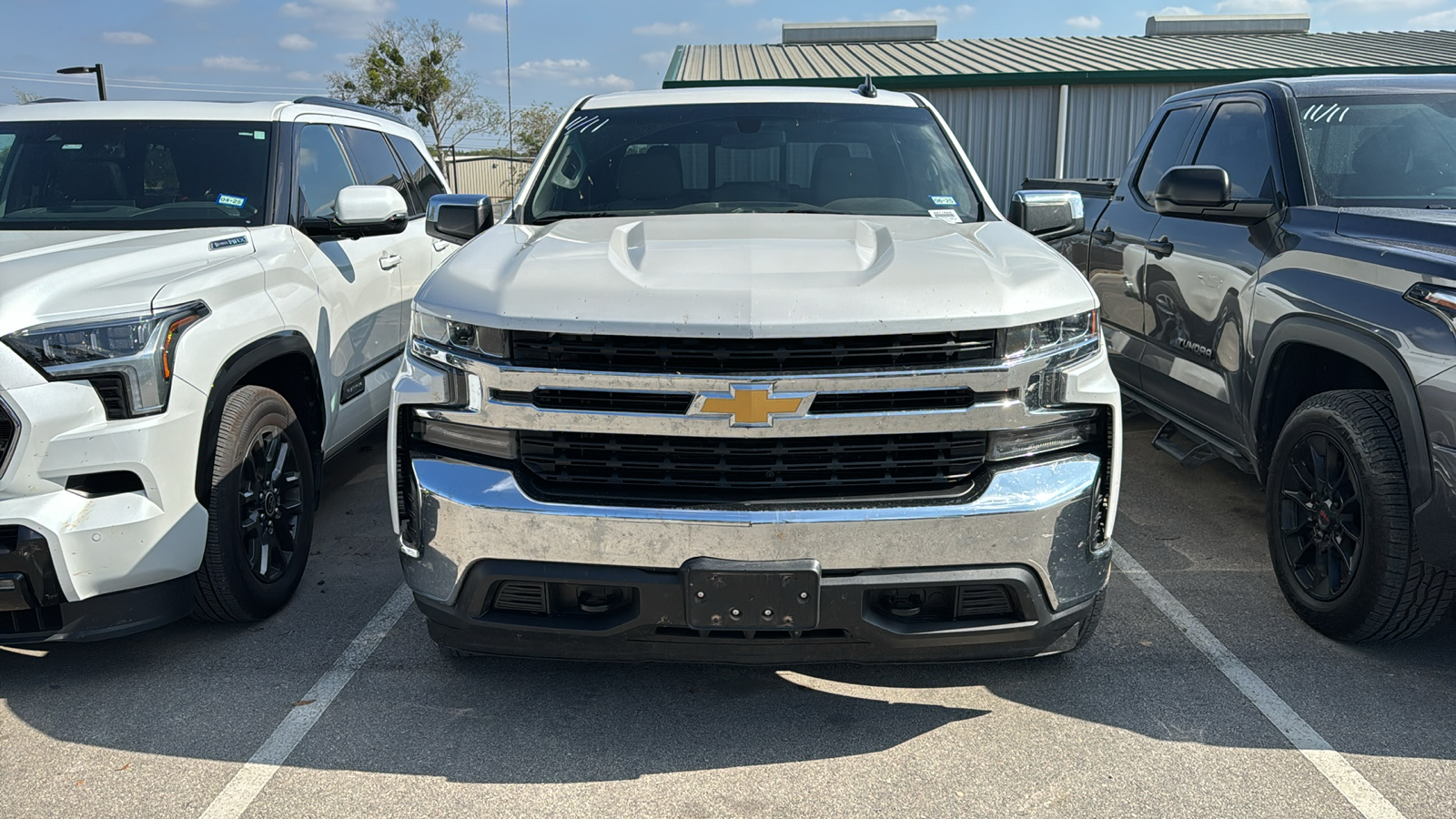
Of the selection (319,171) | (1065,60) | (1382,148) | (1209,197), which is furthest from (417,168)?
(1065,60)

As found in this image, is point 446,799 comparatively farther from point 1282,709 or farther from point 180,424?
point 1282,709

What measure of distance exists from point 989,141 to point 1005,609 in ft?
47.1

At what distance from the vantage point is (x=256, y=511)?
381 centimetres

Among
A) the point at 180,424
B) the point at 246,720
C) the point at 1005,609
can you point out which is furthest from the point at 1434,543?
the point at 180,424

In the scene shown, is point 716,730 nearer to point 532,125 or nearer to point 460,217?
point 460,217

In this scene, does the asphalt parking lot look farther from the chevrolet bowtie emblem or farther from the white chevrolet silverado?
the chevrolet bowtie emblem

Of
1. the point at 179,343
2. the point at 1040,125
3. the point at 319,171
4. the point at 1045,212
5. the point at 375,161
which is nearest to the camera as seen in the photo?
the point at 179,343

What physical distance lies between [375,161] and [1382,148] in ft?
16.0

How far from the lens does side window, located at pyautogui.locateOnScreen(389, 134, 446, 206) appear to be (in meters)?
6.26

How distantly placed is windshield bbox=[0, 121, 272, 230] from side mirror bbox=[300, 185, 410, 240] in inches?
10.3

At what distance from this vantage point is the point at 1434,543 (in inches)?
121

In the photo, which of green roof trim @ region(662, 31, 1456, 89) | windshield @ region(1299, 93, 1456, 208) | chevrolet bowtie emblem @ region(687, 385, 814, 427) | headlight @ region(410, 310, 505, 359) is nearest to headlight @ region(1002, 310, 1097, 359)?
chevrolet bowtie emblem @ region(687, 385, 814, 427)

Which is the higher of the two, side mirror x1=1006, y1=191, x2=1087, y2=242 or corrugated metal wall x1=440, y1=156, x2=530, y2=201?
corrugated metal wall x1=440, y1=156, x2=530, y2=201

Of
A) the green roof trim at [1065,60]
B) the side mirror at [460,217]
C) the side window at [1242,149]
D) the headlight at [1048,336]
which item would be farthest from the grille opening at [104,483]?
the green roof trim at [1065,60]
